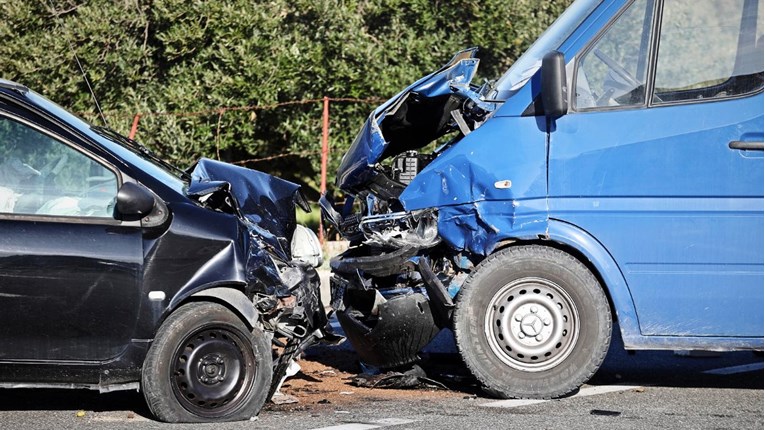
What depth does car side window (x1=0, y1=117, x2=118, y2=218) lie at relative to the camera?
19.4ft

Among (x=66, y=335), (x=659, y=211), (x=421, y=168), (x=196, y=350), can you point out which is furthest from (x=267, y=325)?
(x=659, y=211)

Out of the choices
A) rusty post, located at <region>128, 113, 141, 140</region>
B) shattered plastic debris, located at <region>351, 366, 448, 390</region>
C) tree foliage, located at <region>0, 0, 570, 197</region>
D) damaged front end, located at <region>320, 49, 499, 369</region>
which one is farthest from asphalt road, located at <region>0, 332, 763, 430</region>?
tree foliage, located at <region>0, 0, 570, 197</region>

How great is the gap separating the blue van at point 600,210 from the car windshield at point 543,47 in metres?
0.05

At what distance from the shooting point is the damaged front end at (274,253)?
6258 mm

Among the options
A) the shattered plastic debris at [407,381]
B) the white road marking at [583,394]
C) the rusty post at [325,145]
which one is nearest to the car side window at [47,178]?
the shattered plastic debris at [407,381]

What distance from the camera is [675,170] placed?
6488 mm

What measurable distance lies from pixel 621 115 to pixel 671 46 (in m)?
0.54

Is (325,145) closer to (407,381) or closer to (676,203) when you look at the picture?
(407,381)

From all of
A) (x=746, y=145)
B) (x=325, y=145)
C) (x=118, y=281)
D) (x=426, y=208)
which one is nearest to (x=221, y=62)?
(x=325, y=145)

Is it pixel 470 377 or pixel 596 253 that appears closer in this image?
pixel 596 253

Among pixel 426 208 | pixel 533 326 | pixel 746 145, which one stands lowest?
pixel 533 326

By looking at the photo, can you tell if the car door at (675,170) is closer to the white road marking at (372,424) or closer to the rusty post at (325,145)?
the white road marking at (372,424)

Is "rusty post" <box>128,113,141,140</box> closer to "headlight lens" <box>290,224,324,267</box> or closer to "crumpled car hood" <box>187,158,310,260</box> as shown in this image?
"crumpled car hood" <box>187,158,310,260</box>

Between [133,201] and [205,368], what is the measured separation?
0.94 m
